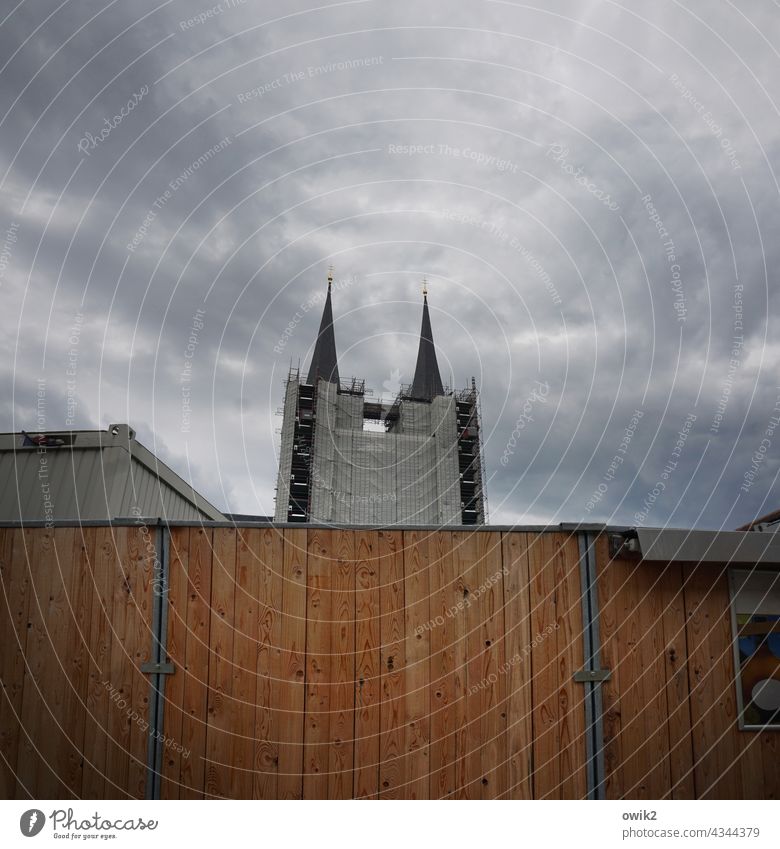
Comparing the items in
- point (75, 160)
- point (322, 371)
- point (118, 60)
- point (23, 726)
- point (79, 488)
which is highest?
point (322, 371)

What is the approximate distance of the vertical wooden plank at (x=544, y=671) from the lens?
4.99 meters

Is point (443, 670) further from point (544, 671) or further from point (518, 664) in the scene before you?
point (544, 671)

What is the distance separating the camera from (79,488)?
7762 millimetres

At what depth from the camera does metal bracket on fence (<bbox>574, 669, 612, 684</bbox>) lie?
202 inches

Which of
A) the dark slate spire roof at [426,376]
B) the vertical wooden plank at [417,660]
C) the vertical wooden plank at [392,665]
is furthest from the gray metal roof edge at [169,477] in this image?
the dark slate spire roof at [426,376]

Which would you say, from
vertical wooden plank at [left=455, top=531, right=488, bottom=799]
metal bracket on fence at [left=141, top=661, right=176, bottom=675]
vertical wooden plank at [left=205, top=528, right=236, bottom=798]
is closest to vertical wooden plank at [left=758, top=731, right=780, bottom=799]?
vertical wooden plank at [left=455, top=531, right=488, bottom=799]

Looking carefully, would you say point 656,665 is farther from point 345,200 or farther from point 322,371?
point 322,371

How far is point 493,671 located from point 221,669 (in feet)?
6.93

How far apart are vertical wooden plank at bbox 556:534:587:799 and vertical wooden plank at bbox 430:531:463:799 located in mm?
800

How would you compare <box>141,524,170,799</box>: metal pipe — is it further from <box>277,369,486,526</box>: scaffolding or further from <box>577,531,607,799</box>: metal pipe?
<box>277,369,486,526</box>: scaffolding

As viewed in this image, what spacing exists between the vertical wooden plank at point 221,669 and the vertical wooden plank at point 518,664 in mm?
2156

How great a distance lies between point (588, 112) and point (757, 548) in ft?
19.0

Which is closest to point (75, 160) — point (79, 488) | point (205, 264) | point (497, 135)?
point (205, 264)

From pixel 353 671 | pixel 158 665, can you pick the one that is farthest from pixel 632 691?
pixel 158 665
